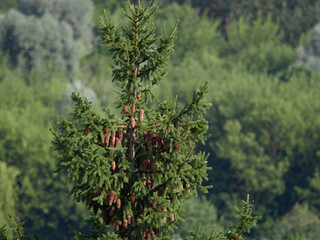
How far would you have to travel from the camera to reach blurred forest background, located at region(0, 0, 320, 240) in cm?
6906

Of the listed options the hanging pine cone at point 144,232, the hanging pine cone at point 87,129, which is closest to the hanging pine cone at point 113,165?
the hanging pine cone at point 87,129

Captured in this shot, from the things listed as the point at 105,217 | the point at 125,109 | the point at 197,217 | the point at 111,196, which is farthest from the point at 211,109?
the point at 111,196

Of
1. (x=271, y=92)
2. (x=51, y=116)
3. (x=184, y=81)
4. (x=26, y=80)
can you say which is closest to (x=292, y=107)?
(x=271, y=92)

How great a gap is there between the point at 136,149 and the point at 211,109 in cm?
6441

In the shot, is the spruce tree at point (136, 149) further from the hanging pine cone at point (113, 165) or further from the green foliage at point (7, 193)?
the green foliage at point (7, 193)

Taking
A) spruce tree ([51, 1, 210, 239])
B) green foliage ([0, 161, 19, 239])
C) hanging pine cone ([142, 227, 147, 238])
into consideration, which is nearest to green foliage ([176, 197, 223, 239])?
green foliage ([0, 161, 19, 239])

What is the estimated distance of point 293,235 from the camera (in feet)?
218

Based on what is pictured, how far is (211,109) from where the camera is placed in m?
79.1

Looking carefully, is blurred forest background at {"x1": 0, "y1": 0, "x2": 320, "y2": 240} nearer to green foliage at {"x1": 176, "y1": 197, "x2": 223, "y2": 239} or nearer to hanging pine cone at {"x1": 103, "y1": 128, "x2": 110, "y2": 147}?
green foliage at {"x1": 176, "y1": 197, "x2": 223, "y2": 239}

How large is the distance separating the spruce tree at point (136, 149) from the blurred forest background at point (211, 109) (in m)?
46.0

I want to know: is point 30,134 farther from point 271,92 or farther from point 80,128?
point 80,128

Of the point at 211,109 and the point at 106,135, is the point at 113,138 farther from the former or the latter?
the point at 211,109

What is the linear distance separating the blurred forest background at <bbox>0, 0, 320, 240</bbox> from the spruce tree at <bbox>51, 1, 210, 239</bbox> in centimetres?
4603

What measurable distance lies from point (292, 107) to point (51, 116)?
1014 inches
